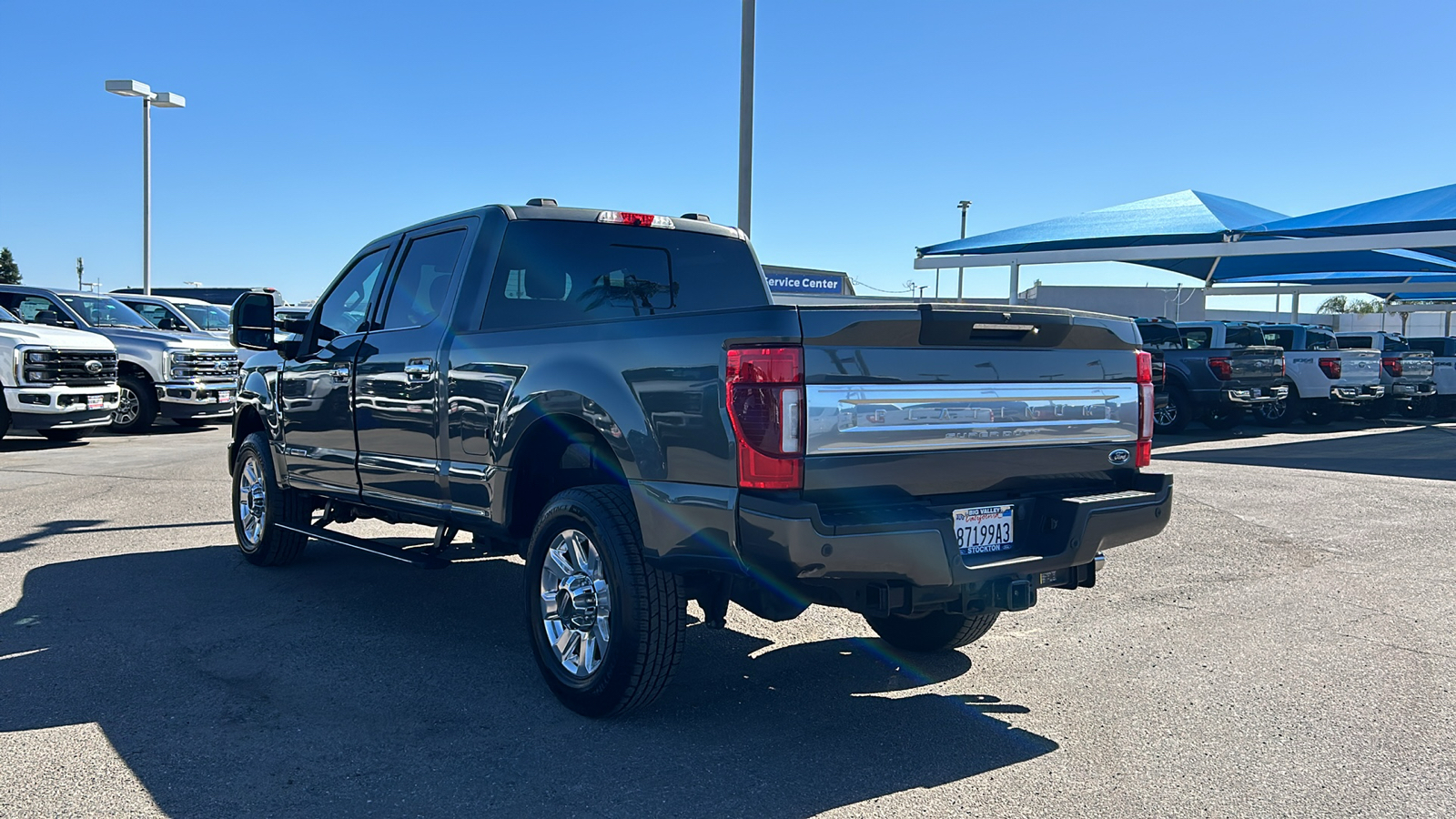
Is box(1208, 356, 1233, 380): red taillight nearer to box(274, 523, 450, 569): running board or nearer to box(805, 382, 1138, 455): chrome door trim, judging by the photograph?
box(805, 382, 1138, 455): chrome door trim

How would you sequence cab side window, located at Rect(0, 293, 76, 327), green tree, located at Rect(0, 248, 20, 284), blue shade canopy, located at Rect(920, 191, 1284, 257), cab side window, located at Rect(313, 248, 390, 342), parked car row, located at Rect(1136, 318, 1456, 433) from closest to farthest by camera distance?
cab side window, located at Rect(313, 248, 390, 342)
cab side window, located at Rect(0, 293, 76, 327)
parked car row, located at Rect(1136, 318, 1456, 433)
blue shade canopy, located at Rect(920, 191, 1284, 257)
green tree, located at Rect(0, 248, 20, 284)

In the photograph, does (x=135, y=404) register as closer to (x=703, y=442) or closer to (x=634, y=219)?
(x=634, y=219)

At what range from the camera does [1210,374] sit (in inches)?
681

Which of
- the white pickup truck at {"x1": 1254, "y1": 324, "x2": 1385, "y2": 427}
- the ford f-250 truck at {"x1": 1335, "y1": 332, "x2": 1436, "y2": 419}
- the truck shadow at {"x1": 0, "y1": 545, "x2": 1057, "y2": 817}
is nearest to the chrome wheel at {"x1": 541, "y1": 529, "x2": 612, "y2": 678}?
the truck shadow at {"x1": 0, "y1": 545, "x2": 1057, "y2": 817}

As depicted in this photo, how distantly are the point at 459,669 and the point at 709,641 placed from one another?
3.95 ft

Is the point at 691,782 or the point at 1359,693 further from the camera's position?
the point at 1359,693

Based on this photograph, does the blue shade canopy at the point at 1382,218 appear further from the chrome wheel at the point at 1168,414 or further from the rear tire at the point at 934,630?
the rear tire at the point at 934,630

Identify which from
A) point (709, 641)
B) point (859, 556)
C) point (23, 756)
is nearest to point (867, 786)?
point (859, 556)

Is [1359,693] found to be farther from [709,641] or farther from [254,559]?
[254,559]

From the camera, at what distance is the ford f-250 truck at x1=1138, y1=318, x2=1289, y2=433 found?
1728 cm

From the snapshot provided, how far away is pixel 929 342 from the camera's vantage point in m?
3.86

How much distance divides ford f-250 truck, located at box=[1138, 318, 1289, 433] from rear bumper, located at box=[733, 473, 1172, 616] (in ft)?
45.1

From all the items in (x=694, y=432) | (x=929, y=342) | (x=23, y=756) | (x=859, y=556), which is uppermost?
(x=929, y=342)

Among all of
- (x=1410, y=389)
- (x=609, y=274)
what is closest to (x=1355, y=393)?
(x=1410, y=389)
